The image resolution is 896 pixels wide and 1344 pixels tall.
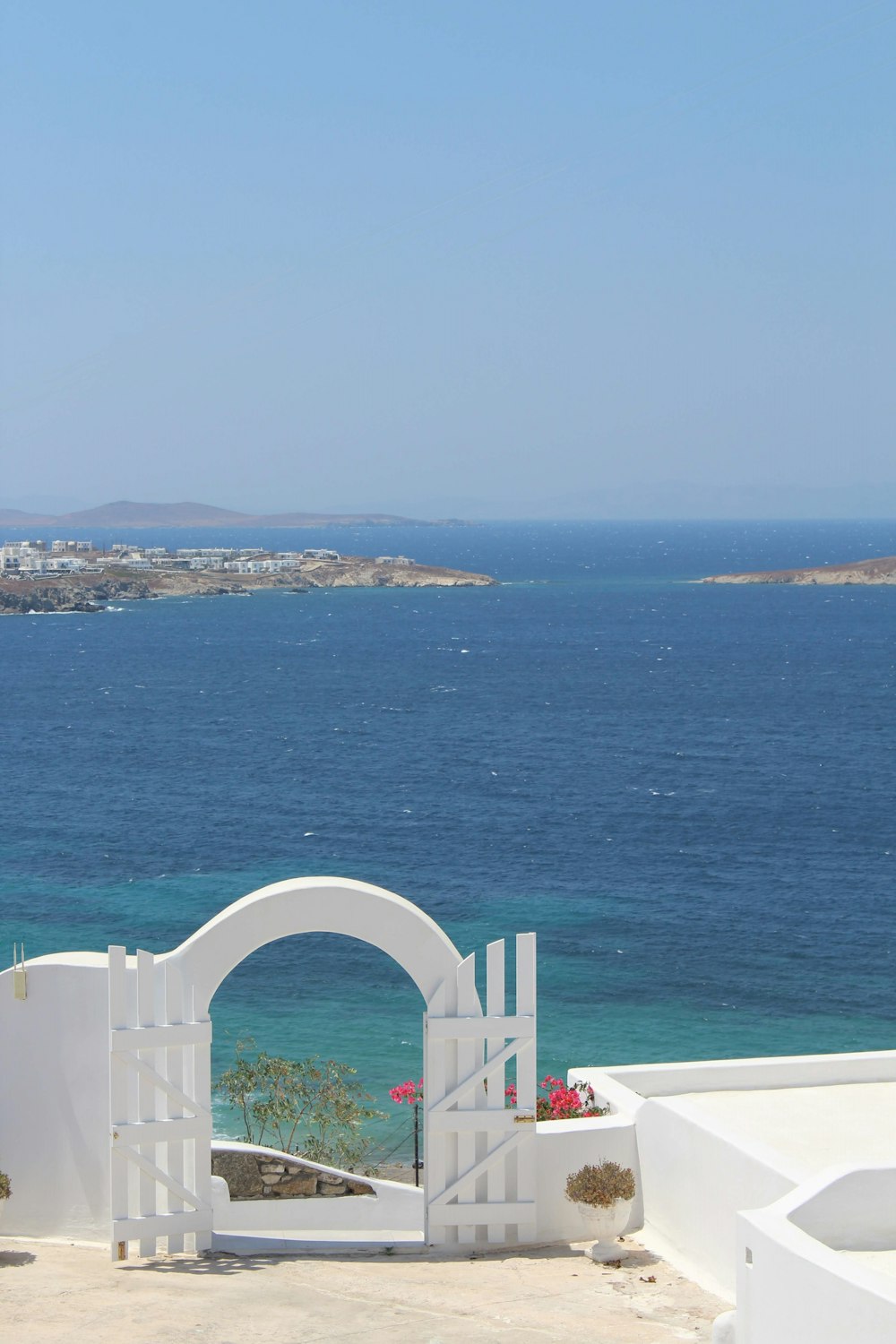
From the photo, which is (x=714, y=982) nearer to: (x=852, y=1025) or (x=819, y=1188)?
(x=852, y=1025)

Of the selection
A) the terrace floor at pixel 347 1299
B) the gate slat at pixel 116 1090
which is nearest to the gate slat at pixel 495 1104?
the terrace floor at pixel 347 1299

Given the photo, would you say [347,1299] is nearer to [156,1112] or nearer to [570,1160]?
[156,1112]

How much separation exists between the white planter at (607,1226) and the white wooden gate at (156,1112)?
9.41ft

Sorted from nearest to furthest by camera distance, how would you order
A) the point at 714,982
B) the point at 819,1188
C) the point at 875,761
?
the point at 819,1188
the point at 714,982
the point at 875,761

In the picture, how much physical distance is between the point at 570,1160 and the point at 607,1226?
22.9 inches

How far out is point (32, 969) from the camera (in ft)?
39.4

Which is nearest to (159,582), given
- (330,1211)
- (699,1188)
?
(330,1211)

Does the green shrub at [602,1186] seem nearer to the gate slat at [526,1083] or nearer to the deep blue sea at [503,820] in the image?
the gate slat at [526,1083]

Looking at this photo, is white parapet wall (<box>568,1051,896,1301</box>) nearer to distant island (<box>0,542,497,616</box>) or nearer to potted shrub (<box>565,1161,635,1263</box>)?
potted shrub (<box>565,1161,635,1263</box>)

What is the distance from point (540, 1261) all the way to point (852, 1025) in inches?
841

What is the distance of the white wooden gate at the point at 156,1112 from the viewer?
11.4 m

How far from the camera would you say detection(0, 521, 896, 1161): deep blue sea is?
107 feet

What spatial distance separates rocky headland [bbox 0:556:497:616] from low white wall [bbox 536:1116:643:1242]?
15128 centimetres

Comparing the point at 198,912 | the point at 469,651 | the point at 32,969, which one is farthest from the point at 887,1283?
the point at 469,651
